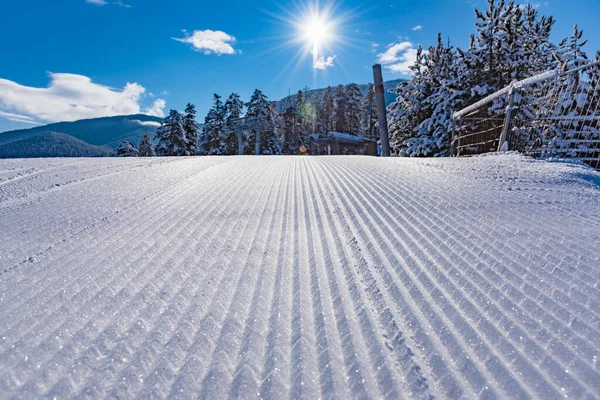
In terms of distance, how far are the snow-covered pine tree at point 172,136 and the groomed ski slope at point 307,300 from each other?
24.6 m

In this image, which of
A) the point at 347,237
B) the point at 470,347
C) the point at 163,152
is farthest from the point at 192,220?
the point at 163,152

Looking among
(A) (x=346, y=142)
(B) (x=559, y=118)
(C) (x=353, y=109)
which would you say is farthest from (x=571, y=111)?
(C) (x=353, y=109)

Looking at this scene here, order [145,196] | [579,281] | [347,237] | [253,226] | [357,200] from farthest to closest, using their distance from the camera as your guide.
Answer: [145,196] → [357,200] → [253,226] → [347,237] → [579,281]

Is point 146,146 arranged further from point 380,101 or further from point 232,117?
point 380,101

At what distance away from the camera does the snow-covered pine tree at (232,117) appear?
2584cm

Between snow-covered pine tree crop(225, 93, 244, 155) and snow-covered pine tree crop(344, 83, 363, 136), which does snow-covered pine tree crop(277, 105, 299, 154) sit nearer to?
snow-covered pine tree crop(344, 83, 363, 136)

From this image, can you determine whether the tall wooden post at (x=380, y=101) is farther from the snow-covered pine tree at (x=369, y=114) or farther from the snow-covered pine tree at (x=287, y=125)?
the snow-covered pine tree at (x=287, y=125)

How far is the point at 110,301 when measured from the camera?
36.2 inches

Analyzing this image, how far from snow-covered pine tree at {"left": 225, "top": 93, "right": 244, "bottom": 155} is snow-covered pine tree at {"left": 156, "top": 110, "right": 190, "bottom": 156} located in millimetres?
3670

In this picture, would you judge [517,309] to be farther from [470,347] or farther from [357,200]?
[357,200]

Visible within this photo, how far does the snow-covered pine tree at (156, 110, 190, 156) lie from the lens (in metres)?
24.5

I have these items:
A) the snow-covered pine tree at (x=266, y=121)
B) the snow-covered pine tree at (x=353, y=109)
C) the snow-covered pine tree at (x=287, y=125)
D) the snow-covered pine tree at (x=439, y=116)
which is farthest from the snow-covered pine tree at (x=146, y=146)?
the snow-covered pine tree at (x=439, y=116)

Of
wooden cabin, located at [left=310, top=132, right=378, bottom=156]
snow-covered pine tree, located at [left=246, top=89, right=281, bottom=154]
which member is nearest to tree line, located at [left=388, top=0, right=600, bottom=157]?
wooden cabin, located at [left=310, top=132, right=378, bottom=156]

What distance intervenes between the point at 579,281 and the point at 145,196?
93.0 inches
